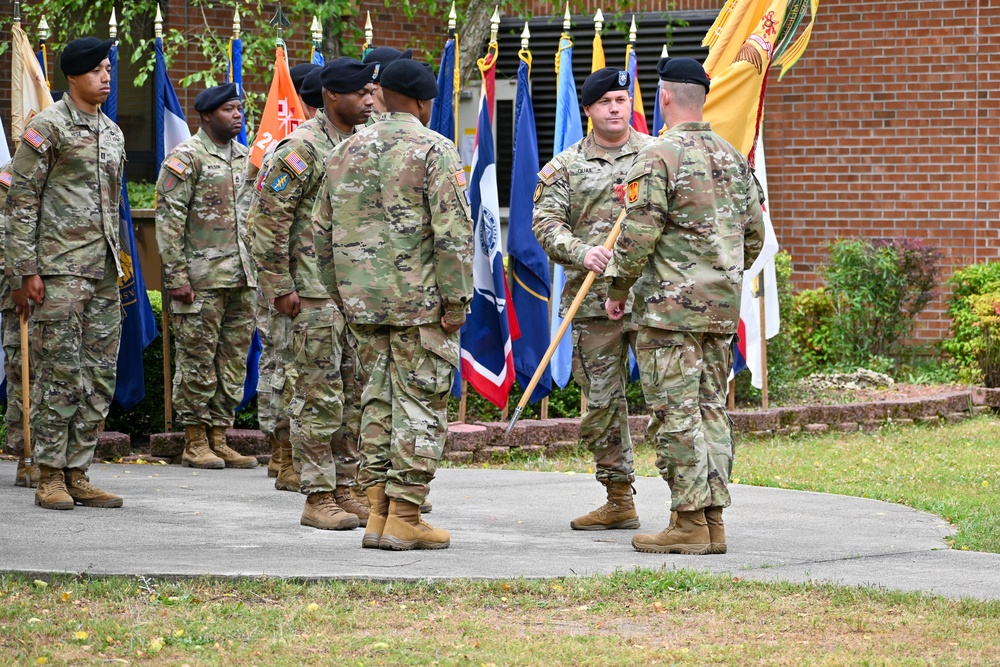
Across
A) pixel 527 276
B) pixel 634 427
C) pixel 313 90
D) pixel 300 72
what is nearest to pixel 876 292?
pixel 634 427

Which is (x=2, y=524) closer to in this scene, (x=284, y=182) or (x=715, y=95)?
(x=284, y=182)

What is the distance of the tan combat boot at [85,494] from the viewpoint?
24.3 feet

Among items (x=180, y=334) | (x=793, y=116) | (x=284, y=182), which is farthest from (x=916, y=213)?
(x=284, y=182)

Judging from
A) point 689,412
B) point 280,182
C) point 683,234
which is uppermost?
point 280,182

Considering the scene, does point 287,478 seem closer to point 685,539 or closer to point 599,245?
point 599,245

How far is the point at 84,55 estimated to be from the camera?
288 inches

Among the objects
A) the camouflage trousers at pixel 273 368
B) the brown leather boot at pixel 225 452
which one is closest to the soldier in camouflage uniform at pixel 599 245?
the camouflage trousers at pixel 273 368

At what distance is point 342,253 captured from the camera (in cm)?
635

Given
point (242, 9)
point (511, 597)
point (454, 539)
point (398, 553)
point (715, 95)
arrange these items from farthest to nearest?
point (242, 9) → point (715, 95) → point (454, 539) → point (398, 553) → point (511, 597)

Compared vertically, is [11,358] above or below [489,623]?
above

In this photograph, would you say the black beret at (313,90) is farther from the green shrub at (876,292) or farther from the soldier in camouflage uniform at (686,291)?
the green shrub at (876,292)

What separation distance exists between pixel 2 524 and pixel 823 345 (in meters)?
9.36

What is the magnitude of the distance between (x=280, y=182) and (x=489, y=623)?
292 cm

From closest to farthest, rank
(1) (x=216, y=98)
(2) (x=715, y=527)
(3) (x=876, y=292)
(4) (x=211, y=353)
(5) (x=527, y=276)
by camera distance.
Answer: (2) (x=715, y=527) → (1) (x=216, y=98) → (4) (x=211, y=353) → (5) (x=527, y=276) → (3) (x=876, y=292)
